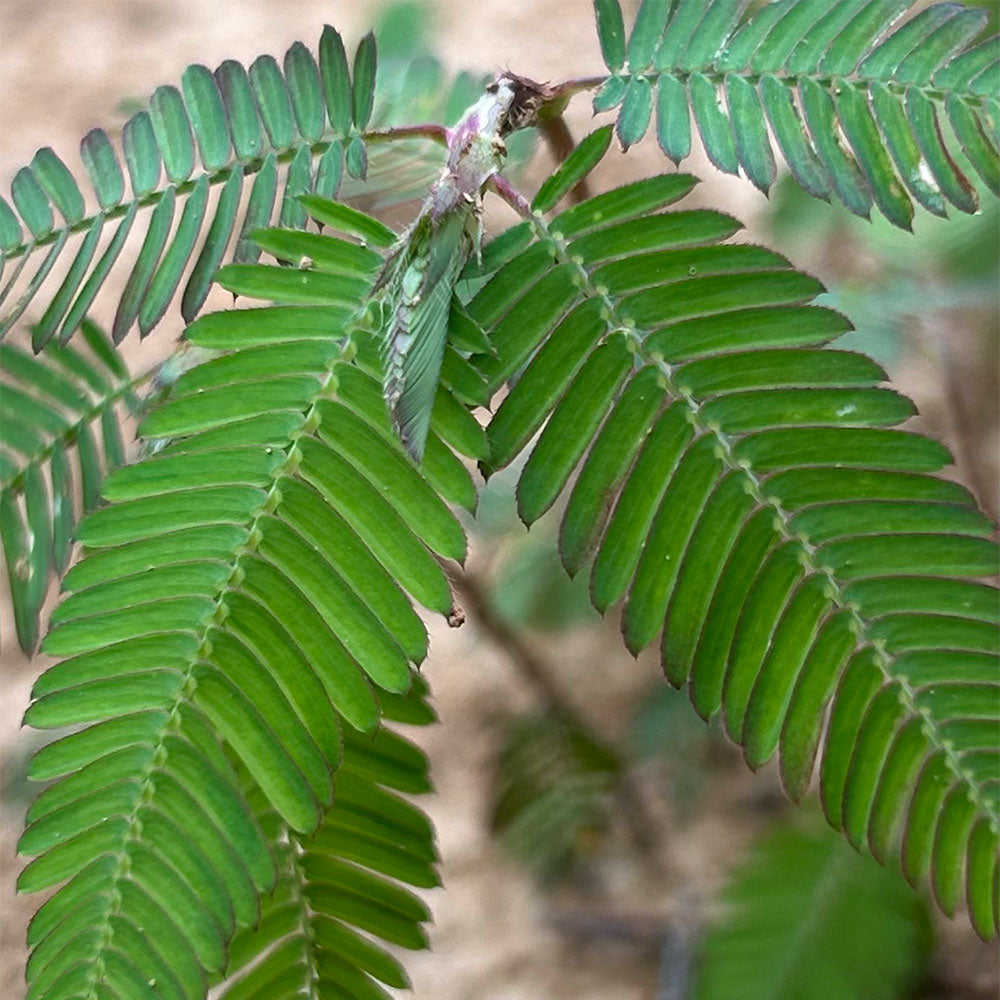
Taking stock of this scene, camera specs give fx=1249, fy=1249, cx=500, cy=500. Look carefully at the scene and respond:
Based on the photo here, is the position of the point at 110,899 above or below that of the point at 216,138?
below

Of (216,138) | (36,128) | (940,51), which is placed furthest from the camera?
(36,128)

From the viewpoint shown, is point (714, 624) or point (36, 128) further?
point (36, 128)

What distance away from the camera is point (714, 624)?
908mm

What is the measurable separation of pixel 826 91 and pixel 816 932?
1.27 meters

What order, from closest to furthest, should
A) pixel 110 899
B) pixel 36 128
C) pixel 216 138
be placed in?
1. pixel 110 899
2. pixel 216 138
3. pixel 36 128

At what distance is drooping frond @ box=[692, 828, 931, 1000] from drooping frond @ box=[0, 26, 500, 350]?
4.17 feet

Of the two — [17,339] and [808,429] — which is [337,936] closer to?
[808,429]

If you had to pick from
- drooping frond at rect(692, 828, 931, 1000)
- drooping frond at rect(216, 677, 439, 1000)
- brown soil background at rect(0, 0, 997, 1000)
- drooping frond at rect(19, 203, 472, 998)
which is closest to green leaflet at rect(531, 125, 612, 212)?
drooping frond at rect(19, 203, 472, 998)

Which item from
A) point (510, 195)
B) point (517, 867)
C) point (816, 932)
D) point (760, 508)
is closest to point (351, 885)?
point (760, 508)

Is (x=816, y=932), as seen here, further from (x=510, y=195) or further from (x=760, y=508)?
(x=510, y=195)

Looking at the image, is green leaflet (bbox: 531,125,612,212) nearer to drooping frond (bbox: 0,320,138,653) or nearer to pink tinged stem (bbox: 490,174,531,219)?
pink tinged stem (bbox: 490,174,531,219)

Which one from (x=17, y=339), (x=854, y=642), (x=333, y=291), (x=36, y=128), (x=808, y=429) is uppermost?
(x=36, y=128)

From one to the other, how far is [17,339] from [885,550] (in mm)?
2133

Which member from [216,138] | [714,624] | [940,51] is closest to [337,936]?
[714,624]
